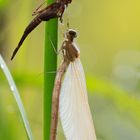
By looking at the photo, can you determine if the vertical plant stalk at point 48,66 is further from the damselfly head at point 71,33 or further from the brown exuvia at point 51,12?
the damselfly head at point 71,33

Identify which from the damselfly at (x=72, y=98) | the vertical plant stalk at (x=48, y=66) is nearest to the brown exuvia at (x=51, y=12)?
the vertical plant stalk at (x=48, y=66)

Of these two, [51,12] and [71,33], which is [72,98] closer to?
[71,33]

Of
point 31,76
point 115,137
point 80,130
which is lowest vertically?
point 115,137

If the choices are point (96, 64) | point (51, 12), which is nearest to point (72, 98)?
point (51, 12)

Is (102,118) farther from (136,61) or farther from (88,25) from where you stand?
(88,25)

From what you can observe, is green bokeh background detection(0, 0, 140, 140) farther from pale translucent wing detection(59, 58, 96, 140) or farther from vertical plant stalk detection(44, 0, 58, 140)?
vertical plant stalk detection(44, 0, 58, 140)

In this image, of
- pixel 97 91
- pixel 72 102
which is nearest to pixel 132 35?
pixel 97 91
